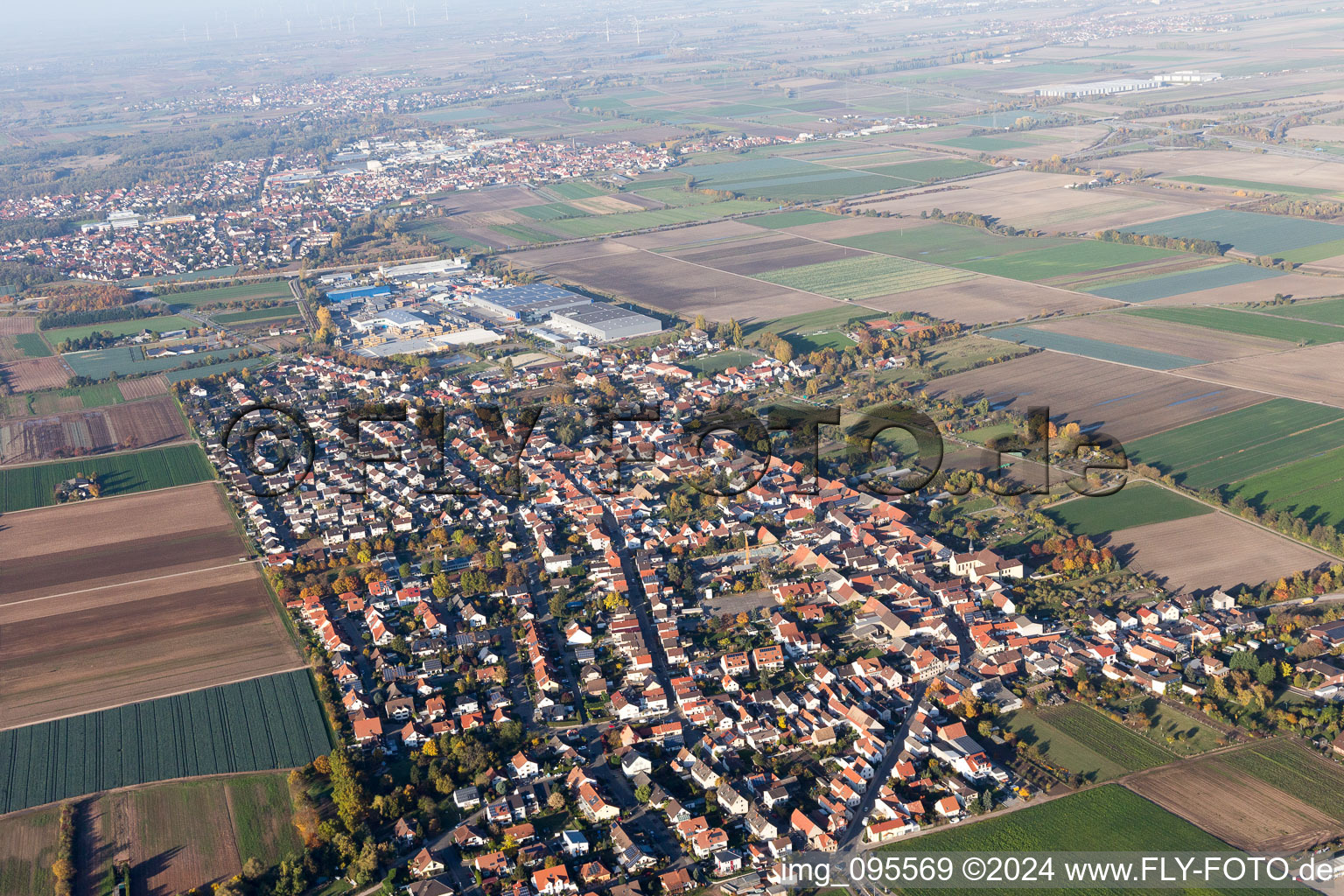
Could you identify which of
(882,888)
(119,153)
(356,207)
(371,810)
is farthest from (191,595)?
(119,153)

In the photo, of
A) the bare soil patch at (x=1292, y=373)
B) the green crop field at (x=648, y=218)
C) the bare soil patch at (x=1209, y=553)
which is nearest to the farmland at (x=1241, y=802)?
the bare soil patch at (x=1209, y=553)

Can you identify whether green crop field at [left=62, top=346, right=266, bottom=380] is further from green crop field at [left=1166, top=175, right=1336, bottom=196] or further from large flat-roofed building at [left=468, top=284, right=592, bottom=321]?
green crop field at [left=1166, top=175, right=1336, bottom=196]

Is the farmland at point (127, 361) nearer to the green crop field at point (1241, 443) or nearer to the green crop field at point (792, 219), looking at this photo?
the green crop field at point (792, 219)

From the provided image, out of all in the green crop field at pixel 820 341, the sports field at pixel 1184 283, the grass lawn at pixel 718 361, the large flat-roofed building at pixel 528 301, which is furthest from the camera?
the large flat-roofed building at pixel 528 301

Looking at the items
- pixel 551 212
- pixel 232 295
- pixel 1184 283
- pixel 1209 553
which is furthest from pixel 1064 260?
pixel 232 295

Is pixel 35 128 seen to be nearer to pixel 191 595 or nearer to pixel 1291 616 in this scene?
pixel 191 595
